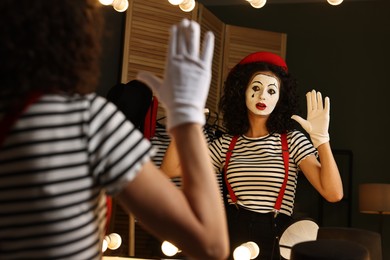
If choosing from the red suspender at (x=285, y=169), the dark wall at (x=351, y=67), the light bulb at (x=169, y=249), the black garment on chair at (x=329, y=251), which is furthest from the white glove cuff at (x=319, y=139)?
the dark wall at (x=351, y=67)

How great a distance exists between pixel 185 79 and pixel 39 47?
0.18 m

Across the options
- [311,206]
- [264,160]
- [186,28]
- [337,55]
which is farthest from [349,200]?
[186,28]

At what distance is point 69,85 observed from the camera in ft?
2.36

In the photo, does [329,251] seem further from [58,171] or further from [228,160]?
[228,160]

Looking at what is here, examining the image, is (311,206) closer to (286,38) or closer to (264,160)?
(286,38)

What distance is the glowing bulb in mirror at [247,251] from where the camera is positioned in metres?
1.91

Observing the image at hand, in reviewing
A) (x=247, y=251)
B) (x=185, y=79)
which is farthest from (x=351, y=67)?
(x=185, y=79)

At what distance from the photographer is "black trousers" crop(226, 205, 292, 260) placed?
209cm

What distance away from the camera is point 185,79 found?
780 millimetres

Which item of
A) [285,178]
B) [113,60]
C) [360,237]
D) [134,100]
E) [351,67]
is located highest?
[351,67]

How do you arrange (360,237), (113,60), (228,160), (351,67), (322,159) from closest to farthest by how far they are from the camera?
(360,237) → (322,159) → (228,160) → (113,60) → (351,67)

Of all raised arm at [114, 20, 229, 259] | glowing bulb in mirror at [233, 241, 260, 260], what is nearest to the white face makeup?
glowing bulb in mirror at [233, 241, 260, 260]

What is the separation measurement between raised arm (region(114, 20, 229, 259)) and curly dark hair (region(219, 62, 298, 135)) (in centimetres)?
152

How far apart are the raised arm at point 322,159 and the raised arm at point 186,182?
1391mm
